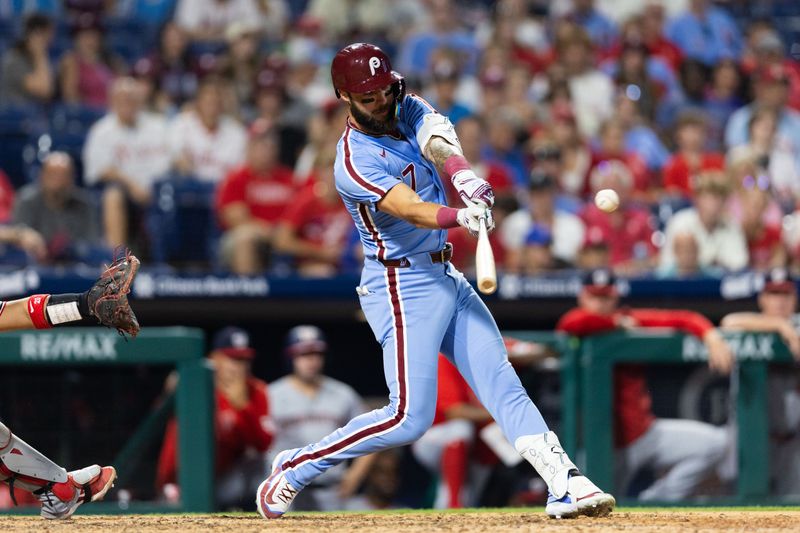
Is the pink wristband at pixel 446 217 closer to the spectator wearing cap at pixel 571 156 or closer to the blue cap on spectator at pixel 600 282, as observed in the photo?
the blue cap on spectator at pixel 600 282

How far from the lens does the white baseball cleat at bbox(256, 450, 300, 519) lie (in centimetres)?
553

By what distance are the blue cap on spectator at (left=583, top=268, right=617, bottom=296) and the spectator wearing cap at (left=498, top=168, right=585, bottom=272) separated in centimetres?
84

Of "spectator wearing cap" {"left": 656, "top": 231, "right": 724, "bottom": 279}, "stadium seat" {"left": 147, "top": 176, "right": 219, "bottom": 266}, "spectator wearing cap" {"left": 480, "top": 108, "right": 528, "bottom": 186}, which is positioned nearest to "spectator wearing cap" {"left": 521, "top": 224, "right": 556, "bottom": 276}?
"spectator wearing cap" {"left": 656, "top": 231, "right": 724, "bottom": 279}

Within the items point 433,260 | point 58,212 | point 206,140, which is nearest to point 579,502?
point 433,260

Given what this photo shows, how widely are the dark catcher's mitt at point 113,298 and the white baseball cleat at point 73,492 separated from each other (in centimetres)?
85

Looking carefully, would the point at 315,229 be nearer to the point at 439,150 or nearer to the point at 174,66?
the point at 174,66

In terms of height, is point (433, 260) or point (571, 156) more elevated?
point (571, 156)

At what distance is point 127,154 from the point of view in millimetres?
9664

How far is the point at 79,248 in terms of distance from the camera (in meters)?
8.44

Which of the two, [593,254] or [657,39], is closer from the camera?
[593,254]

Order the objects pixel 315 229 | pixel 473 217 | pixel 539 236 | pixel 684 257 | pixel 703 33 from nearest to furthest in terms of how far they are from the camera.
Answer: pixel 473 217 → pixel 684 257 → pixel 539 236 → pixel 315 229 → pixel 703 33

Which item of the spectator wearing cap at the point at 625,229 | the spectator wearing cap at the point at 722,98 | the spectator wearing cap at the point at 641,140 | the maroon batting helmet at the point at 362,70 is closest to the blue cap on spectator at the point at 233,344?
the spectator wearing cap at the point at 625,229

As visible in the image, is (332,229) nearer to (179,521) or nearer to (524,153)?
(524,153)

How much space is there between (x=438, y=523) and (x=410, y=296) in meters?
0.86
